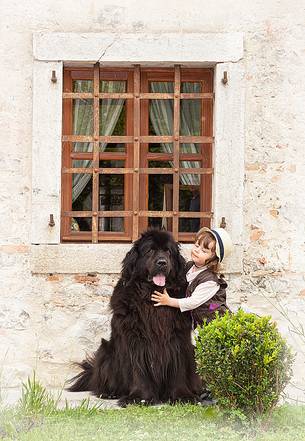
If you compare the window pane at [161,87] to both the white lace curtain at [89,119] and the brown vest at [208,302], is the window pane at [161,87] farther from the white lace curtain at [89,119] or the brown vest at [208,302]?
the brown vest at [208,302]

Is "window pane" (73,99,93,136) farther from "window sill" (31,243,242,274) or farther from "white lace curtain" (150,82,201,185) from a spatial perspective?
"window sill" (31,243,242,274)

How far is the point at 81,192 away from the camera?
8.06 meters

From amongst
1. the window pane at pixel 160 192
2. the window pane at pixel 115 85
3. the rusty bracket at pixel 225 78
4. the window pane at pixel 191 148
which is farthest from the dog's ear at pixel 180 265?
the window pane at pixel 115 85

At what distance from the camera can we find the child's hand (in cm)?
685

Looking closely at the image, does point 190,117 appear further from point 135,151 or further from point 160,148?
point 135,151

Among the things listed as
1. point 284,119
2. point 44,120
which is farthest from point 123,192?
point 284,119

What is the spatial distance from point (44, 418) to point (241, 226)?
8.82 ft

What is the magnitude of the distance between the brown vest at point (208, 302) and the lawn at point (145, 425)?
2.42 ft

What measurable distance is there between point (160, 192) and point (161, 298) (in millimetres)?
1485

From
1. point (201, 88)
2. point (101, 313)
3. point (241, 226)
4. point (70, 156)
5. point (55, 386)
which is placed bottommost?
point (55, 386)

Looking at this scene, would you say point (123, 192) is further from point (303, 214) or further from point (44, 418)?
point (44, 418)

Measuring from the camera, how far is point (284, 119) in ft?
26.0

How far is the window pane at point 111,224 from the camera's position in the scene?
8.06 m

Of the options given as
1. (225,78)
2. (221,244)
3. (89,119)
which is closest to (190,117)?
(225,78)
